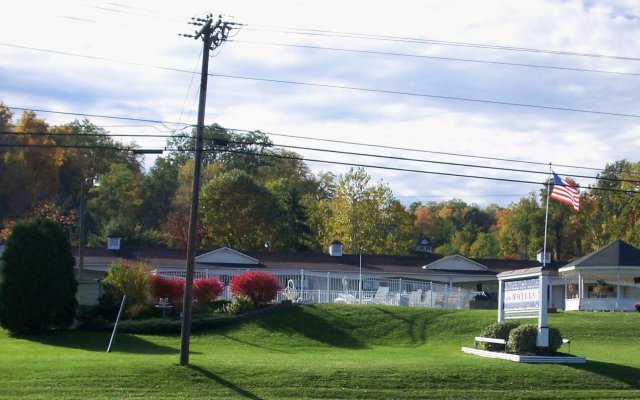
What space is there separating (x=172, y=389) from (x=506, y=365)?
9.47m

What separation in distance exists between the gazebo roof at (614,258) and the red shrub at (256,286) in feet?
58.1

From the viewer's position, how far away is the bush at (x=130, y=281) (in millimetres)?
38312

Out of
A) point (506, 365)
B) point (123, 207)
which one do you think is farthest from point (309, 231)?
point (506, 365)

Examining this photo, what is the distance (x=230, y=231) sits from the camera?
77.7m

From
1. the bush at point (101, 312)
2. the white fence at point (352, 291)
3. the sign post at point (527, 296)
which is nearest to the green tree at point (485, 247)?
the white fence at point (352, 291)

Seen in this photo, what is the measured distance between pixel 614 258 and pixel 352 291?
46.1ft

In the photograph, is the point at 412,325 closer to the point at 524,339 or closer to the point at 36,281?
the point at 524,339

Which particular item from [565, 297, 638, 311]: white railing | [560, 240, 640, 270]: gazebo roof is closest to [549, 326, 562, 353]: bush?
[565, 297, 638, 311]: white railing

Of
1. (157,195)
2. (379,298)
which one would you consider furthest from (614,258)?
(157,195)

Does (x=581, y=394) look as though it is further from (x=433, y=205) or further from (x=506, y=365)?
(x=433, y=205)

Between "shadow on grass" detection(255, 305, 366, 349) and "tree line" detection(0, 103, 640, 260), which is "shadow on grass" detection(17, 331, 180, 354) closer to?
"shadow on grass" detection(255, 305, 366, 349)

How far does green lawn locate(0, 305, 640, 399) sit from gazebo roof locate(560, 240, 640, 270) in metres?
13.7

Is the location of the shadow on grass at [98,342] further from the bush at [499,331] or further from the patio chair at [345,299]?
the patio chair at [345,299]

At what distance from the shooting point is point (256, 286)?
4009cm
